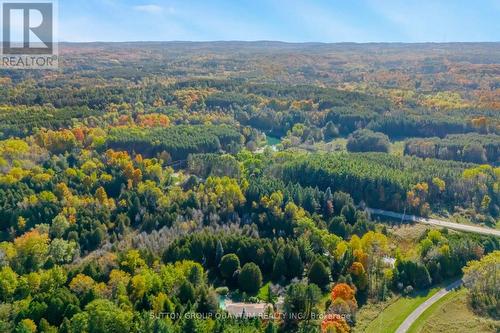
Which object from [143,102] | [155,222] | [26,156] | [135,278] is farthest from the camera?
[143,102]

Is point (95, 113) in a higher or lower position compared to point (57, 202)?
higher

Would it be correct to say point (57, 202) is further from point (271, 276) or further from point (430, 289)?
point (430, 289)

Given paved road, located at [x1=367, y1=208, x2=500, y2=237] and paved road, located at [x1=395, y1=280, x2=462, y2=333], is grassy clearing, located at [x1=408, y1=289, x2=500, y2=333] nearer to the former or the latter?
paved road, located at [x1=395, y1=280, x2=462, y2=333]

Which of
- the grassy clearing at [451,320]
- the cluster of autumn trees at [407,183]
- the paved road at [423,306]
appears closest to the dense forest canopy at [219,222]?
the cluster of autumn trees at [407,183]

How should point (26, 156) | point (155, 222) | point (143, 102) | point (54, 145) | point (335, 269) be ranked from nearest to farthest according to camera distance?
1. point (335, 269)
2. point (155, 222)
3. point (26, 156)
4. point (54, 145)
5. point (143, 102)

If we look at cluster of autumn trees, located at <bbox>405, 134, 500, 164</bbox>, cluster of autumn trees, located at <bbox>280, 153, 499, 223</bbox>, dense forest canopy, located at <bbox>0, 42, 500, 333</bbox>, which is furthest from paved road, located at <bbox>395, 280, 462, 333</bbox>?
cluster of autumn trees, located at <bbox>405, 134, 500, 164</bbox>

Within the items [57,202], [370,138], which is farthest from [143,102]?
[57,202]
